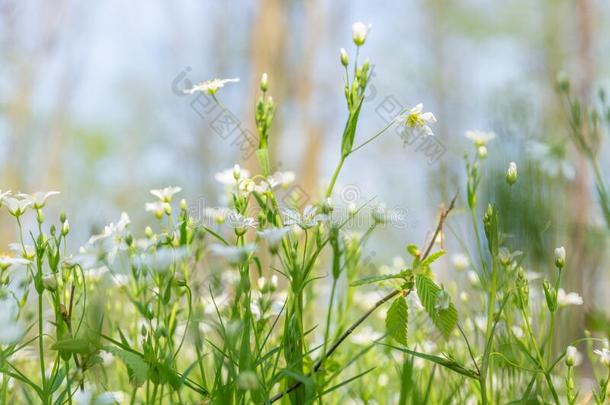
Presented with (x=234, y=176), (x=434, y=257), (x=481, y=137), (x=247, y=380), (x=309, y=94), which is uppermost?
(x=309, y=94)

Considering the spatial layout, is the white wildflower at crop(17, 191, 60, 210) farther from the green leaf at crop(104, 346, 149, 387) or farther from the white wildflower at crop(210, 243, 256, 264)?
the white wildflower at crop(210, 243, 256, 264)

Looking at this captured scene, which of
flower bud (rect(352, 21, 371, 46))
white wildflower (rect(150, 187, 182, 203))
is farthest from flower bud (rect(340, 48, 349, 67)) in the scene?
white wildflower (rect(150, 187, 182, 203))

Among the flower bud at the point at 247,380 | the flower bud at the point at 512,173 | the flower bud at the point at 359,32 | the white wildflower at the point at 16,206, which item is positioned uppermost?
the flower bud at the point at 359,32

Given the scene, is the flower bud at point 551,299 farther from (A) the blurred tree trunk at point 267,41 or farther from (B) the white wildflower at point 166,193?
(A) the blurred tree trunk at point 267,41

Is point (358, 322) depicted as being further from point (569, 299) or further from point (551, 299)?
point (569, 299)

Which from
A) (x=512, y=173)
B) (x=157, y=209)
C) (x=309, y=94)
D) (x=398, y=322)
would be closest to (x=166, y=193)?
(x=157, y=209)

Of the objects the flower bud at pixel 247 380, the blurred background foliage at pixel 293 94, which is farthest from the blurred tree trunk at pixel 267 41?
the flower bud at pixel 247 380
